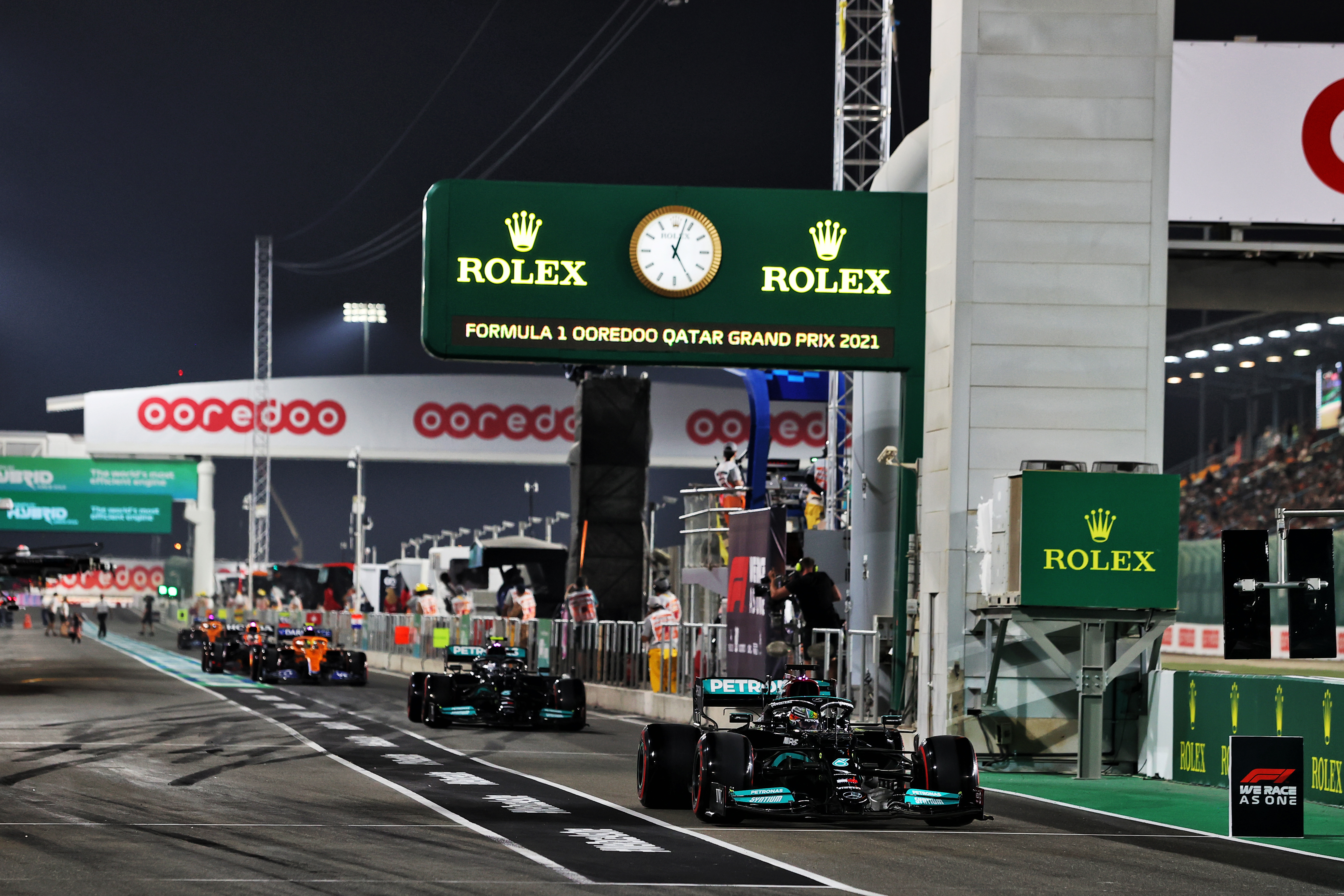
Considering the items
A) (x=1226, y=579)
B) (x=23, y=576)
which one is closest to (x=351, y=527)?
(x=23, y=576)

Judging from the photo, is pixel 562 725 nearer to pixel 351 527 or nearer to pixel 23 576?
pixel 23 576

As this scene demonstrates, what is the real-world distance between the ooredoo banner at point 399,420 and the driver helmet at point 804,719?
187 feet

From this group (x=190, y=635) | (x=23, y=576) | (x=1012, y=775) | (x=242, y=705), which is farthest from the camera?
(x=190, y=635)

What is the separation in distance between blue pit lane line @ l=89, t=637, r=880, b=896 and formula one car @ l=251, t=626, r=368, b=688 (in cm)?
1176

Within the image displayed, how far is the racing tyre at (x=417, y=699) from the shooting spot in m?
22.8

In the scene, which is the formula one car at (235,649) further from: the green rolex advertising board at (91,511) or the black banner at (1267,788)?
the green rolex advertising board at (91,511)

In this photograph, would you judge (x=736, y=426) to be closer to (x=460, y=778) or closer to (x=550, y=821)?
(x=460, y=778)

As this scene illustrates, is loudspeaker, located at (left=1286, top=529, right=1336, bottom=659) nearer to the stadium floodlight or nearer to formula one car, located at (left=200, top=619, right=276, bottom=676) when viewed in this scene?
formula one car, located at (left=200, top=619, right=276, bottom=676)

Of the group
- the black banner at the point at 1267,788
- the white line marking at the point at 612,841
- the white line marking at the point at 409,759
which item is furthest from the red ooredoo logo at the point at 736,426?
the white line marking at the point at 612,841

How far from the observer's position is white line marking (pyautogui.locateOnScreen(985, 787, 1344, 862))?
1156 centimetres

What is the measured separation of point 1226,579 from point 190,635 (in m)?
48.1

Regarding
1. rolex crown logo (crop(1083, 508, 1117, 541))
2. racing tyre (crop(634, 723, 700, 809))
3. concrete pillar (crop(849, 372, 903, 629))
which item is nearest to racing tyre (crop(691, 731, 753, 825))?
racing tyre (crop(634, 723, 700, 809))

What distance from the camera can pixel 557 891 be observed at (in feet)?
29.4

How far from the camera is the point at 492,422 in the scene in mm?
70875
